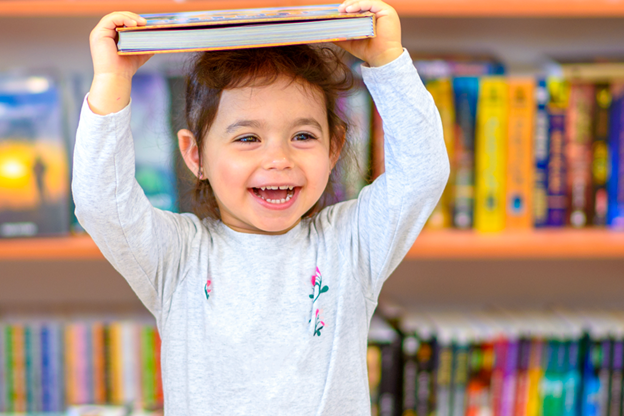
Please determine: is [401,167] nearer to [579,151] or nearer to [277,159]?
[277,159]

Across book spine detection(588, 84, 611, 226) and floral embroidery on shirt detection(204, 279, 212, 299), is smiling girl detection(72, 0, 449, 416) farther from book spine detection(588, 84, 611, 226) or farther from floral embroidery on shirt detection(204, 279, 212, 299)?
book spine detection(588, 84, 611, 226)

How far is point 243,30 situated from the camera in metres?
0.54

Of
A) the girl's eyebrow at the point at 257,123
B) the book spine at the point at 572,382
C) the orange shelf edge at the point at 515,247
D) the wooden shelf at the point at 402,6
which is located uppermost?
the wooden shelf at the point at 402,6

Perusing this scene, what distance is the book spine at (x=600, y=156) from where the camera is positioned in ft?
3.42

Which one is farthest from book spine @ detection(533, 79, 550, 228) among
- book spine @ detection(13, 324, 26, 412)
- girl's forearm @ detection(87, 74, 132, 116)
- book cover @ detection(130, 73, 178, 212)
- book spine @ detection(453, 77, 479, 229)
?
book spine @ detection(13, 324, 26, 412)

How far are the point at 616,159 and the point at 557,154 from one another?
0.11 m

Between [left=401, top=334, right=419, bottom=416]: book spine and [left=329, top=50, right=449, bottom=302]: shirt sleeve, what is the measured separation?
0.40 m

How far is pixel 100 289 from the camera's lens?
50.3 inches

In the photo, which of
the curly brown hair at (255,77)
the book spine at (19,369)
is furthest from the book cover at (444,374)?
the book spine at (19,369)

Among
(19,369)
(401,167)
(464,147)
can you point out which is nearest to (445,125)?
(464,147)

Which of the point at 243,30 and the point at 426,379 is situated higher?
the point at 243,30

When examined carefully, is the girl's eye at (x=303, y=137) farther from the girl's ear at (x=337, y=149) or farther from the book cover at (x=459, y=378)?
the book cover at (x=459, y=378)

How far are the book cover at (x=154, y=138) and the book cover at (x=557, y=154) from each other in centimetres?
68

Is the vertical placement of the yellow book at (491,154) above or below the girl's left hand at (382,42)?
below
